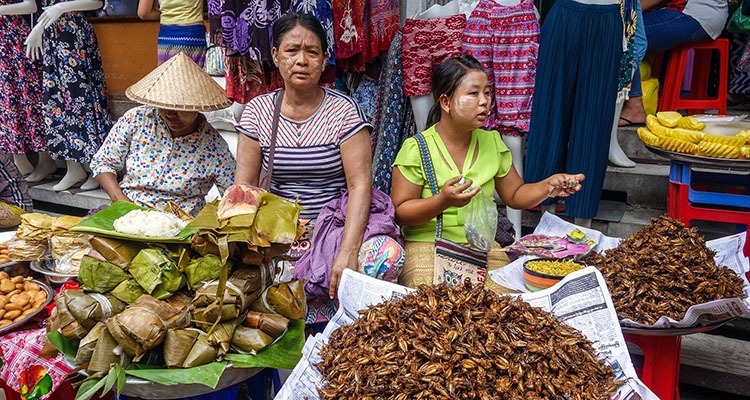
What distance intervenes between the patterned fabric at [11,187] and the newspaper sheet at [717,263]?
9.16 feet

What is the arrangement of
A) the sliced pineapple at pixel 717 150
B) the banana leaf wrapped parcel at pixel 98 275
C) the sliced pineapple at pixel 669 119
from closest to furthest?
the banana leaf wrapped parcel at pixel 98 275 → the sliced pineapple at pixel 717 150 → the sliced pineapple at pixel 669 119

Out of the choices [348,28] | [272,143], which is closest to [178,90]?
[272,143]

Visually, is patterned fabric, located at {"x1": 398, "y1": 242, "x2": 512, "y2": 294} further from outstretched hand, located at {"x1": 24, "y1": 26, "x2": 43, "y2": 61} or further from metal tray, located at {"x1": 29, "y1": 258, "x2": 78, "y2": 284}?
outstretched hand, located at {"x1": 24, "y1": 26, "x2": 43, "y2": 61}

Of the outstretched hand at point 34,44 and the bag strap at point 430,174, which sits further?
the outstretched hand at point 34,44

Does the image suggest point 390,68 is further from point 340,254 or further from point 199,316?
point 199,316

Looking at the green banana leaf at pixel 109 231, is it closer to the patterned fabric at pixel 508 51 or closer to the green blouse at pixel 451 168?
the green blouse at pixel 451 168

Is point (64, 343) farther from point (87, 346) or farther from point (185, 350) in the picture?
point (185, 350)

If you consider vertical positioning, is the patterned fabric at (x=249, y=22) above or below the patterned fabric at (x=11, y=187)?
above

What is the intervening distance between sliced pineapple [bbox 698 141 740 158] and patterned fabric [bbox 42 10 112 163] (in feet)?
15.7

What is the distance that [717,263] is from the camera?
7.13 feet

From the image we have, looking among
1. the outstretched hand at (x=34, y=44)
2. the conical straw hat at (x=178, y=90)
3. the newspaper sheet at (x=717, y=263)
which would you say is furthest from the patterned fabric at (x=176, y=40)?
the newspaper sheet at (x=717, y=263)

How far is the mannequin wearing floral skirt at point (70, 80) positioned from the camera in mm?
4836

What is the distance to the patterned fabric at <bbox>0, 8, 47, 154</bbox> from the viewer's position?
5.08 metres

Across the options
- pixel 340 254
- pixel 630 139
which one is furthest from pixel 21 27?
pixel 630 139
